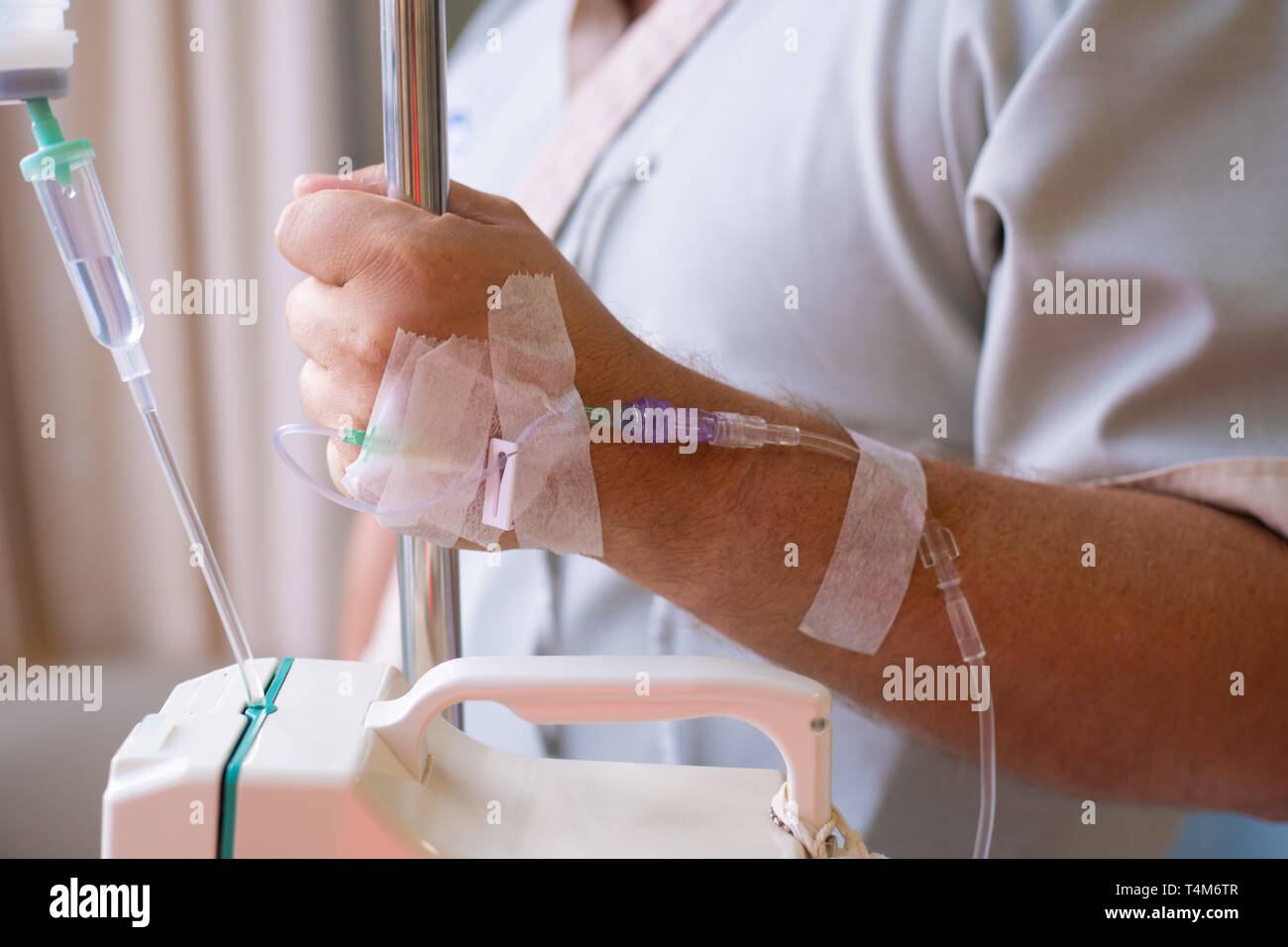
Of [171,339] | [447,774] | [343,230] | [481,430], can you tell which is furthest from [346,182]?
[171,339]

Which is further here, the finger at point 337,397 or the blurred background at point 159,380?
the blurred background at point 159,380

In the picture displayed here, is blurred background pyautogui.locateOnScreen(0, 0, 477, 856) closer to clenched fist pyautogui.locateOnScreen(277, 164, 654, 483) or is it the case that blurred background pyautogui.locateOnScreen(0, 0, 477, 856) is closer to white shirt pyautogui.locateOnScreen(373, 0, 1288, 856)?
white shirt pyautogui.locateOnScreen(373, 0, 1288, 856)

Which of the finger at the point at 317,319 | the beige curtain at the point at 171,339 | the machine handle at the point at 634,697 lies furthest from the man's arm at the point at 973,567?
the beige curtain at the point at 171,339

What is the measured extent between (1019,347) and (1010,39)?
0.22 m

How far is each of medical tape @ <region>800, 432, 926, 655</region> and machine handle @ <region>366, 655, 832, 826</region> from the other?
126 millimetres

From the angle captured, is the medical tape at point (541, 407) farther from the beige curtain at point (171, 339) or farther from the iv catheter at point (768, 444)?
the beige curtain at point (171, 339)

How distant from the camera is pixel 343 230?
0.49 metres

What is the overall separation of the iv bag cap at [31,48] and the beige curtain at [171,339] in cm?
99

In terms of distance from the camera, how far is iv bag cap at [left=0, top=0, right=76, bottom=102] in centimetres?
40

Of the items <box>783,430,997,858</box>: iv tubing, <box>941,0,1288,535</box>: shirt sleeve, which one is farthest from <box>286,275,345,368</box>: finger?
→ <box>941,0,1288,535</box>: shirt sleeve

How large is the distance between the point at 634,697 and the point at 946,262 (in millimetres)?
437

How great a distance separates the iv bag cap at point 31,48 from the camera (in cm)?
40
